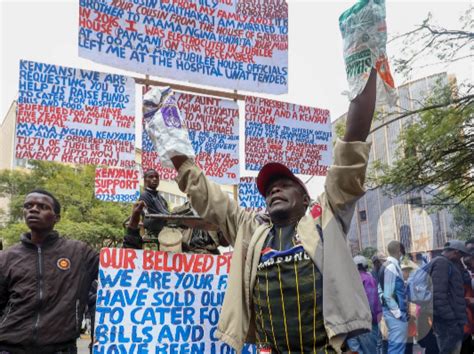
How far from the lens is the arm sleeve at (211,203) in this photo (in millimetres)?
2807

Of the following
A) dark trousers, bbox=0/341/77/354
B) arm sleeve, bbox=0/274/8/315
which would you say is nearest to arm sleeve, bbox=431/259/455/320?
dark trousers, bbox=0/341/77/354

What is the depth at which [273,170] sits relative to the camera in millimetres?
2770

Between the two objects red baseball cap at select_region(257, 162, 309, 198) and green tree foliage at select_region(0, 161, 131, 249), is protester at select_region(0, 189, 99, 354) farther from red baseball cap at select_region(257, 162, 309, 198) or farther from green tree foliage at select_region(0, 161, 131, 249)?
green tree foliage at select_region(0, 161, 131, 249)

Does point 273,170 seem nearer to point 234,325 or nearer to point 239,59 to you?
point 234,325

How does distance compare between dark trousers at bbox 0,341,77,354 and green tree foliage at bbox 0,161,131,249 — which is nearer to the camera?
dark trousers at bbox 0,341,77,354

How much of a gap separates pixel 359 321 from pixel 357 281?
0.19 metres

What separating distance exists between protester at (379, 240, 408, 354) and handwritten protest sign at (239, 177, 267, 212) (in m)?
2.56

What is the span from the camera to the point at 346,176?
230 cm

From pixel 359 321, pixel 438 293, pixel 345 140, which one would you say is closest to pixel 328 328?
pixel 359 321

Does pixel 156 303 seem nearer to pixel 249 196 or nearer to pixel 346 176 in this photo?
pixel 346 176

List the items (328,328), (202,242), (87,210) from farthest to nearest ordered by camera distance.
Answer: (87,210), (202,242), (328,328)

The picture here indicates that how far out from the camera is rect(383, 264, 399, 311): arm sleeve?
6.34m

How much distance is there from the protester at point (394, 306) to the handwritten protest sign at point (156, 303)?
3.68 metres

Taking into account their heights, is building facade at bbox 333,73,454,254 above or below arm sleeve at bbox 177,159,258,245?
Answer: above
